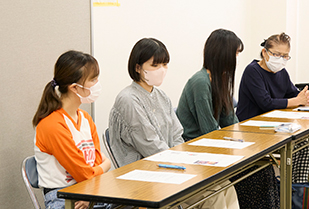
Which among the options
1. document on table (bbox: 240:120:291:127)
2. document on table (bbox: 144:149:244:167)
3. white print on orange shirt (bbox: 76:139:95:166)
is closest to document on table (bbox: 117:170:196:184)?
document on table (bbox: 144:149:244:167)

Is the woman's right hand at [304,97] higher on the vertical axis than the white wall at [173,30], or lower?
lower

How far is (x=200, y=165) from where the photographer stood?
66.2 inches

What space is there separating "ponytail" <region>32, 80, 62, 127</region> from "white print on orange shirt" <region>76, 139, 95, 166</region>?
21 centimetres

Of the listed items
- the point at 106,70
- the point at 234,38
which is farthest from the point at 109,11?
the point at 234,38

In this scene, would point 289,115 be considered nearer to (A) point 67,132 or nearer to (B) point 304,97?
(B) point 304,97

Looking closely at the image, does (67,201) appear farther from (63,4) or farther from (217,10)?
(217,10)

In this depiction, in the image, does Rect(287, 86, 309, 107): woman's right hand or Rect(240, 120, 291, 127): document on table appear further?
Rect(287, 86, 309, 107): woman's right hand

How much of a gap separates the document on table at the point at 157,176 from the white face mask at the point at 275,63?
207cm

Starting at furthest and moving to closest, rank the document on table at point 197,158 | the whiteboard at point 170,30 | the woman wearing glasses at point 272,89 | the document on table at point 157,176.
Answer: the whiteboard at point 170,30 < the woman wearing glasses at point 272,89 < the document on table at point 197,158 < the document on table at point 157,176

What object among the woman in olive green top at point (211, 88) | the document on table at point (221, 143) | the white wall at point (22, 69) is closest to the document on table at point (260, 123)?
the woman in olive green top at point (211, 88)

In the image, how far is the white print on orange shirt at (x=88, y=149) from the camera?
76.8 inches

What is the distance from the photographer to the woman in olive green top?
2.65 m

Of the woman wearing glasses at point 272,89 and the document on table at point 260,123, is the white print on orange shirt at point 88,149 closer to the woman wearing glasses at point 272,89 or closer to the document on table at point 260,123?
the document on table at point 260,123

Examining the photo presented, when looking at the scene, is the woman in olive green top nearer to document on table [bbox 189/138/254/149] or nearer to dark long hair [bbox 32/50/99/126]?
document on table [bbox 189/138/254/149]
